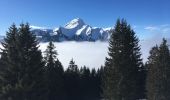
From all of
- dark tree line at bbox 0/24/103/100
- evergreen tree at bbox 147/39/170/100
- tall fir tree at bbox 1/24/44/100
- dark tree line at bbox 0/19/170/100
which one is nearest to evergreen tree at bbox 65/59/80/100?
dark tree line at bbox 0/19/170/100

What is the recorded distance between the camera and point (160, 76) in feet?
182

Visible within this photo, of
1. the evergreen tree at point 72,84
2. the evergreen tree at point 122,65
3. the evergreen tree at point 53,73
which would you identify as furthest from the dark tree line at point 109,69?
the evergreen tree at point 72,84

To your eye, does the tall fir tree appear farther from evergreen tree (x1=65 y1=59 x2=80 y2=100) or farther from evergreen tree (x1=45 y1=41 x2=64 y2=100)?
evergreen tree (x1=65 y1=59 x2=80 y2=100)

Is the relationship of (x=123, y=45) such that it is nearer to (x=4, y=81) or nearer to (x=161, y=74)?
(x=161, y=74)

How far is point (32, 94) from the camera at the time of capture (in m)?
39.7

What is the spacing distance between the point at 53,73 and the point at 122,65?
28225mm

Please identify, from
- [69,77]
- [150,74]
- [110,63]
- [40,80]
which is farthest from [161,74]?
[69,77]

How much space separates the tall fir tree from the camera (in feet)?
126

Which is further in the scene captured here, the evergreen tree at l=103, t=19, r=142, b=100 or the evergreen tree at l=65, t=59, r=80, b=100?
the evergreen tree at l=65, t=59, r=80, b=100

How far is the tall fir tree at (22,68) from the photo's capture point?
3838 centimetres

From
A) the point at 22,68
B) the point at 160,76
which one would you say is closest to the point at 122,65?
the point at 160,76

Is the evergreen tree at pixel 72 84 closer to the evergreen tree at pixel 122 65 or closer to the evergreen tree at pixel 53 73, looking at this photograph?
the evergreen tree at pixel 53 73

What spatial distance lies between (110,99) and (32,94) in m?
12.7

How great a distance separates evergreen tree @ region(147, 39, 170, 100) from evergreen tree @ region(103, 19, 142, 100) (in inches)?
289
